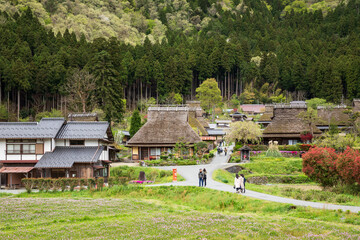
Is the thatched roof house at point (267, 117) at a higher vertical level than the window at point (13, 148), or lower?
higher

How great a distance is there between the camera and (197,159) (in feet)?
143

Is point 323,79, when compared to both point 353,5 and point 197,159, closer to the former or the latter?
point 197,159

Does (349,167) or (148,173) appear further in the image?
(148,173)

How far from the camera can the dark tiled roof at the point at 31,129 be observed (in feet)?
113

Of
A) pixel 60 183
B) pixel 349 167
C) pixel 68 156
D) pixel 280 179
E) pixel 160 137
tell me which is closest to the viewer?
pixel 349 167

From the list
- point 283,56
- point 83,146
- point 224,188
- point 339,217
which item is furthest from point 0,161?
point 283,56

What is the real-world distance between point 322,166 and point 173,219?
14381 millimetres

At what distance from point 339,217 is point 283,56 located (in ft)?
284

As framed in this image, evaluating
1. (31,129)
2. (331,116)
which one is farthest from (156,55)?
(31,129)

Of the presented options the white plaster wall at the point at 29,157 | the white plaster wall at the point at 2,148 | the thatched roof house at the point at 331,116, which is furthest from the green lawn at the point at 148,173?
the thatched roof house at the point at 331,116

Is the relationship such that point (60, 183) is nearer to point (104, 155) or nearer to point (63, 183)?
point (63, 183)

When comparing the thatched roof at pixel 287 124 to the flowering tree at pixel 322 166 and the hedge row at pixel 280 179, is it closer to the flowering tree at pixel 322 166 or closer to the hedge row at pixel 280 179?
the hedge row at pixel 280 179

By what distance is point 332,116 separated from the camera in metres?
64.1

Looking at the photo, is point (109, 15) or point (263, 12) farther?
point (263, 12)
